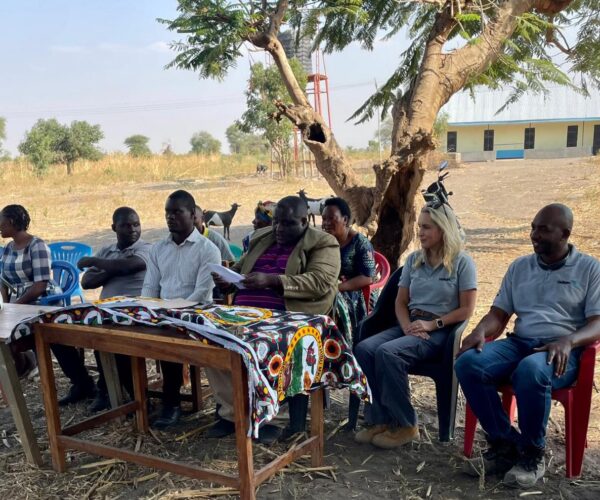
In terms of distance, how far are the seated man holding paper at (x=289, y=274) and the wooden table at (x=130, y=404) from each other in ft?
1.90

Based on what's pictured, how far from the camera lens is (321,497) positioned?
3195 mm

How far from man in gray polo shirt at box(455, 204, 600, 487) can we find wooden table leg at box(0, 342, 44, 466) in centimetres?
253

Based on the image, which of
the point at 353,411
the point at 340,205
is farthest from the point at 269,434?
the point at 340,205

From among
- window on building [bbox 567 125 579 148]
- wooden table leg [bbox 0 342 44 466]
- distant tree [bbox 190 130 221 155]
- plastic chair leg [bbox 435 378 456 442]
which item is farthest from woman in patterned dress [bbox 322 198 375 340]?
distant tree [bbox 190 130 221 155]

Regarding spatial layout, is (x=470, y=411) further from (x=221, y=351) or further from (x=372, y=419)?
(x=221, y=351)

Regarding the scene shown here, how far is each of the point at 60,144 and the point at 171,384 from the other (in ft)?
125

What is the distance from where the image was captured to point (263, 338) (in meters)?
2.83

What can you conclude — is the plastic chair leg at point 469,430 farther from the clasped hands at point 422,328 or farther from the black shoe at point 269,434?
the black shoe at point 269,434

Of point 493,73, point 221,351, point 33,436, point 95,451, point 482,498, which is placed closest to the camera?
point 221,351

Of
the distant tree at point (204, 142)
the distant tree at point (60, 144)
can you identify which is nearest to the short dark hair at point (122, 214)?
the distant tree at point (60, 144)

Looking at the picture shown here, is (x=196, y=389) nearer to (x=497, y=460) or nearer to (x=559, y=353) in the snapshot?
(x=497, y=460)

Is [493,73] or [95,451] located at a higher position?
[493,73]

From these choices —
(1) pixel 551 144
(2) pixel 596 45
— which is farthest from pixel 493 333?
(1) pixel 551 144

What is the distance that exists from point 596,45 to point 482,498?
23.6 feet
